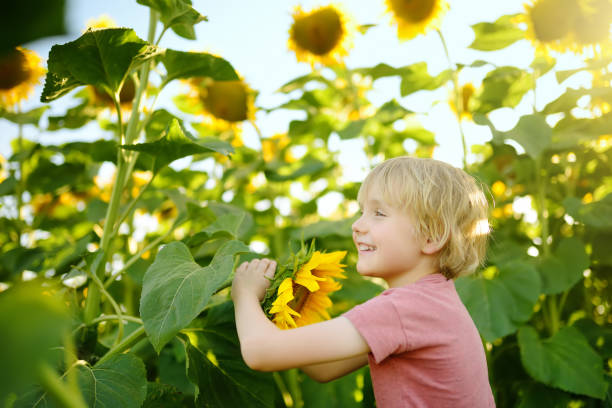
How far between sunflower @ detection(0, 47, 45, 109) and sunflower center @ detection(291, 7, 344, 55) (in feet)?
3.25

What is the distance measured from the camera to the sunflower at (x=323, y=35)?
82.4 inches

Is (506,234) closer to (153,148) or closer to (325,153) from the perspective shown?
(325,153)

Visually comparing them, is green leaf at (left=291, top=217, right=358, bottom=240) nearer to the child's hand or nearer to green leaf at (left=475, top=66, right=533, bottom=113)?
the child's hand

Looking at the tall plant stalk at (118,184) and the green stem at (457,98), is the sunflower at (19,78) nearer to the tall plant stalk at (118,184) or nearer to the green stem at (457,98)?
the tall plant stalk at (118,184)

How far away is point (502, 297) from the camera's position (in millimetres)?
1354

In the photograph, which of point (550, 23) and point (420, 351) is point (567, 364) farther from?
point (550, 23)

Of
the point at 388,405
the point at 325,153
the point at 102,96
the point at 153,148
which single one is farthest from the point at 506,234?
the point at 102,96

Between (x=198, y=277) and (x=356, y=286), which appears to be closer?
(x=198, y=277)

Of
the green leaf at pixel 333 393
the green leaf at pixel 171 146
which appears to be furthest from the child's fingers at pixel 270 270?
the green leaf at pixel 333 393

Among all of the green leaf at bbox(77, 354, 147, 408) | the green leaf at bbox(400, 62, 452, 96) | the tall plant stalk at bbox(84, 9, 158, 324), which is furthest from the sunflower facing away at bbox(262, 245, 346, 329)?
the green leaf at bbox(400, 62, 452, 96)

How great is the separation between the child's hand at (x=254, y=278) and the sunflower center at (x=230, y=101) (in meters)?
1.18

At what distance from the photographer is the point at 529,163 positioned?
5.50 feet

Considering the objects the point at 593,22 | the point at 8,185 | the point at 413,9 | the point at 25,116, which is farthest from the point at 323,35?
the point at 8,185

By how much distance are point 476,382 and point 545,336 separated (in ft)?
2.87
